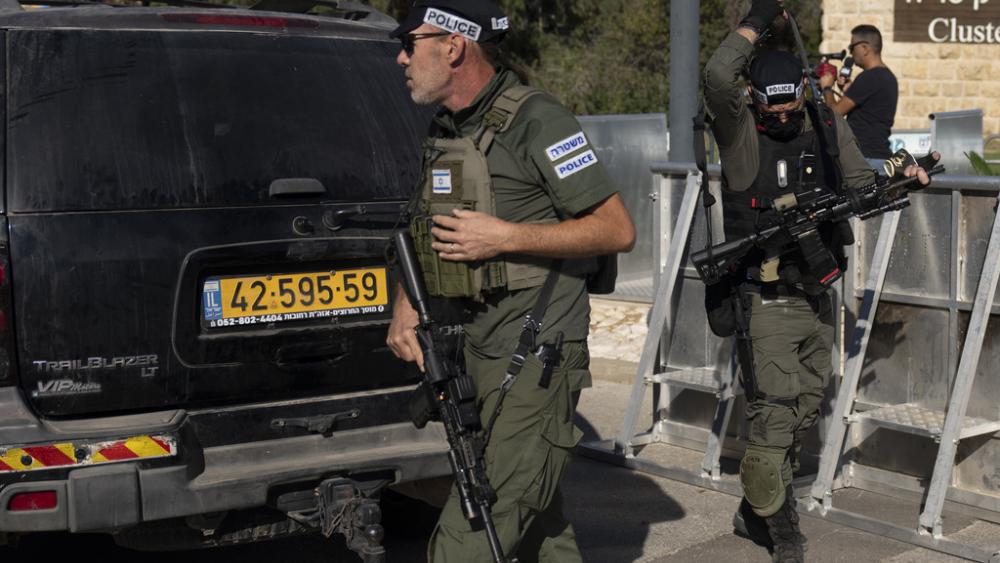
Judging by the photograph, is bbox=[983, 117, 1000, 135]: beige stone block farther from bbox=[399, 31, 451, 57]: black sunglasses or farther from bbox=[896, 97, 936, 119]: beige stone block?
bbox=[399, 31, 451, 57]: black sunglasses

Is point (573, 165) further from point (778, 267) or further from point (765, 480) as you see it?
point (765, 480)

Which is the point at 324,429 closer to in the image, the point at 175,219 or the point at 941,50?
the point at 175,219

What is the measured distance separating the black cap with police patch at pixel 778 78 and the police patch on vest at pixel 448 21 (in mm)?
1596

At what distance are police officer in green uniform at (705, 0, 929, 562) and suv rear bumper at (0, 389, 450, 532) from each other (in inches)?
52.7

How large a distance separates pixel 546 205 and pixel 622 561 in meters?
1.99

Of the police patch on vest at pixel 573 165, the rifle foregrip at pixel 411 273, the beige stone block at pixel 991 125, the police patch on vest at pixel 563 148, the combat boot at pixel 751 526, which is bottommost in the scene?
the combat boot at pixel 751 526

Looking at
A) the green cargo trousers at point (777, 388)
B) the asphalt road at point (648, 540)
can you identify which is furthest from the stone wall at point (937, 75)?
the green cargo trousers at point (777, 388)

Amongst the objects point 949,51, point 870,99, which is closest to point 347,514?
point 870,99

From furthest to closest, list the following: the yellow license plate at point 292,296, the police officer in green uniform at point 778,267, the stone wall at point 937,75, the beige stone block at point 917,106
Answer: the beige stone block at point 917,106 → the stone wall at point 937,75 → the police officer in green uniform at point 778,267 → the yellow license plate at point 292,296

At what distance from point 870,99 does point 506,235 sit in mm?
5871

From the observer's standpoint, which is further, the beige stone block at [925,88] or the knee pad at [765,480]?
the beige stone block at [925,88]

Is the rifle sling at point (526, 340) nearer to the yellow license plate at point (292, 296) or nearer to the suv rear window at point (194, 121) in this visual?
the yellow license plate at point (292, 296)

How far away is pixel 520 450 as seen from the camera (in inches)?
145

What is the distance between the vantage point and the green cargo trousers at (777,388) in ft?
16.5
